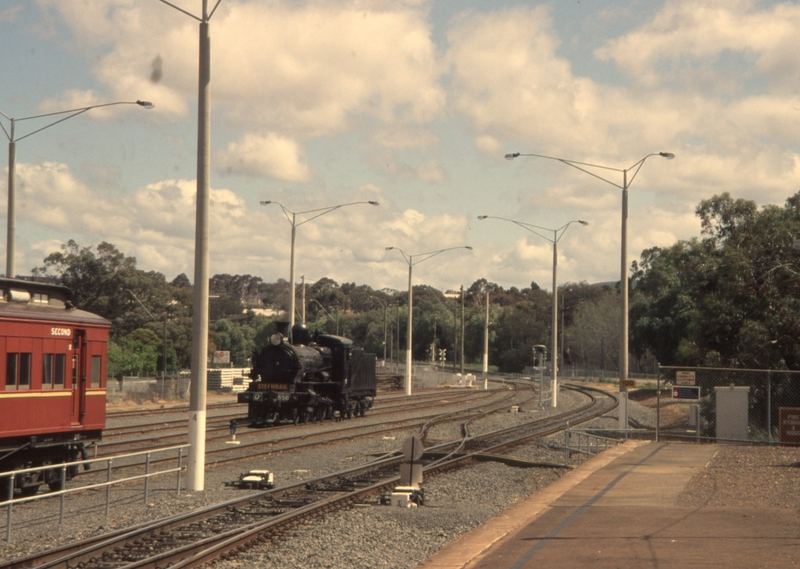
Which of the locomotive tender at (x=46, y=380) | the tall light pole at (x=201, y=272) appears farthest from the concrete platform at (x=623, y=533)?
the locomotive tender at (x=46, y=380)

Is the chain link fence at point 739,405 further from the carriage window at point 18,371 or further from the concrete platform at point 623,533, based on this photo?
the carriage window at point 18,371

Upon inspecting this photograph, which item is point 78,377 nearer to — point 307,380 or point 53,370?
point 53,370

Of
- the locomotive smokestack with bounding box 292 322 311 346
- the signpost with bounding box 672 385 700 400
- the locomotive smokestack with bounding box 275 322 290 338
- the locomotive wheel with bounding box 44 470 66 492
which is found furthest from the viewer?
the locomotive smokestack with bounding box 292 322 311 346

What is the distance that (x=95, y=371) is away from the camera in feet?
58.2

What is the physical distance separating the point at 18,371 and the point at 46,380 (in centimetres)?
79

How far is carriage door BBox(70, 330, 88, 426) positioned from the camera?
17.0m

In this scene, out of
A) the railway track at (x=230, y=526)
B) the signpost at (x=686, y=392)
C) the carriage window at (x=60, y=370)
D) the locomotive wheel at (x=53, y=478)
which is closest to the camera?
the railway track at (x=230, y=526)

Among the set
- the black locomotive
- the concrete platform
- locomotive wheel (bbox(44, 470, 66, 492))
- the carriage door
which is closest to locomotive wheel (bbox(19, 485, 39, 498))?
locomotive wheel (bbox(44, 470, 66, 492))

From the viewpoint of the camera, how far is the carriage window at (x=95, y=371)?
57.9 ft

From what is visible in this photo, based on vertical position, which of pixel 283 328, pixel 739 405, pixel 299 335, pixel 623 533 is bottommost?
pixel 623 533

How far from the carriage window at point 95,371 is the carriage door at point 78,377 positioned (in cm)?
36

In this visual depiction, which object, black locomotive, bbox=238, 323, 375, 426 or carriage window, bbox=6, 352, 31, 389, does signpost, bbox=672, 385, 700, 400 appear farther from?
carriage window, bbox=6, 352, 31, 389

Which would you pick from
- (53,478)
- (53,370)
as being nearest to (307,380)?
A: (53,370)

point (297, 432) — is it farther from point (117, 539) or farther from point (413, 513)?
point (117, 539)
